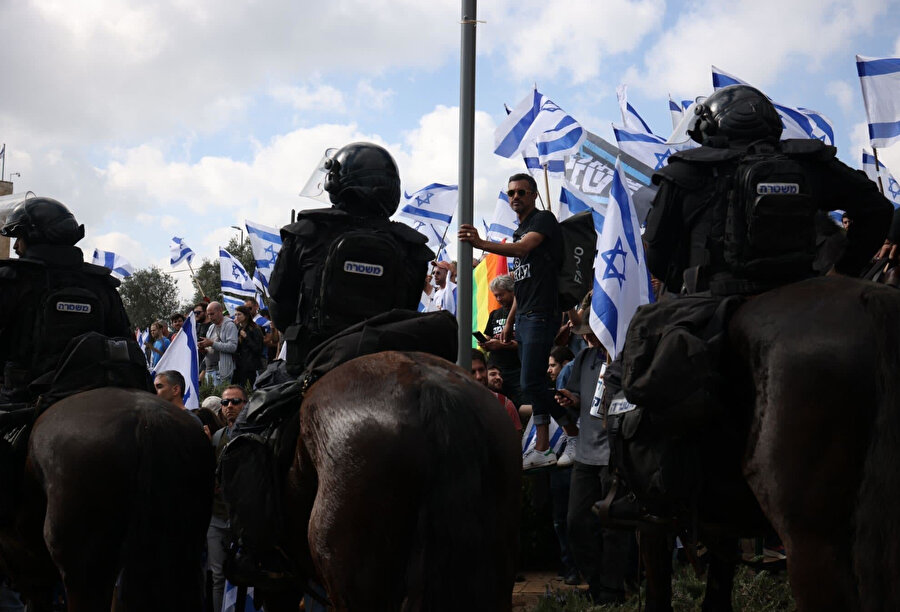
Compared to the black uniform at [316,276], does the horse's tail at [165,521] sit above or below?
below

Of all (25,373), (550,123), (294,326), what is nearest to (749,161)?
(294,326)

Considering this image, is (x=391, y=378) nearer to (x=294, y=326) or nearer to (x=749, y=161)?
(x=294, y=326)

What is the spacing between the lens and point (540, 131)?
13969mm

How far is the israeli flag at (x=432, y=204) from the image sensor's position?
641 inches

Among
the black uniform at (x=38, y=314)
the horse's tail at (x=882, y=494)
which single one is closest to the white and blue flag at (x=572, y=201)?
the black uniform at (x=38, y=314)

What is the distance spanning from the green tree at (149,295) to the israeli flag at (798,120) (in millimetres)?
51772

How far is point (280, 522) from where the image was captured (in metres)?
4.60

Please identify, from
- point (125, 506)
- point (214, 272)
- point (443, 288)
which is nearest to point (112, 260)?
point (443, 288)

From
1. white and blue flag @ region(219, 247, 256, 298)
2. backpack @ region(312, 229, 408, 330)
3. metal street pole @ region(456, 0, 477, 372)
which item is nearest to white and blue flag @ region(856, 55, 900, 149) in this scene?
metal street pole @ region(456, 0, 477, 372)

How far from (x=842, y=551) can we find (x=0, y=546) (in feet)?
17.0

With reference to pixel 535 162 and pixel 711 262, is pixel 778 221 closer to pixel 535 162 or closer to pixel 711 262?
pixel 711 262

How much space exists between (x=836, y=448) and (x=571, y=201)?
9.22 meters

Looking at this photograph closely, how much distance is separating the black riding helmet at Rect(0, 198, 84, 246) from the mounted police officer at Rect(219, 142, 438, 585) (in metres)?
2.23

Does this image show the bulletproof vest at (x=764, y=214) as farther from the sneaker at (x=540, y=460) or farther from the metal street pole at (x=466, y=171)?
the sneaker at (x=540, y=460)
